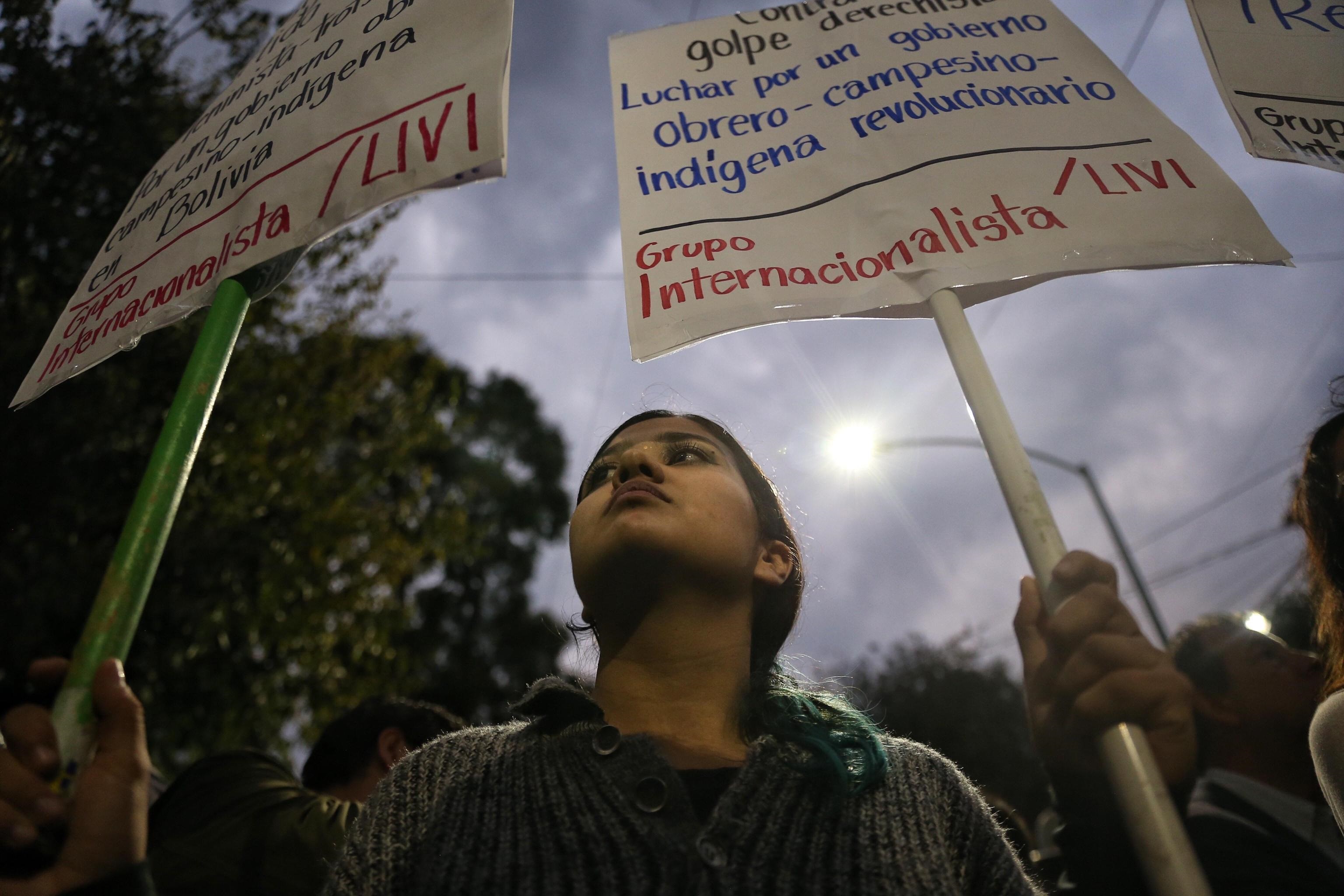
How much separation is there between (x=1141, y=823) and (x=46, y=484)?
6.21 metres

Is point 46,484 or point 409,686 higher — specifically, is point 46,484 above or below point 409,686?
above

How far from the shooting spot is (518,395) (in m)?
21.0

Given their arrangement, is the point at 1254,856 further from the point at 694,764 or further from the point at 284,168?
the point at 284,168

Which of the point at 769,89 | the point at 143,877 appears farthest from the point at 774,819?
the point at 769,89

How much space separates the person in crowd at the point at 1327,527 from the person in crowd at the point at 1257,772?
464mm

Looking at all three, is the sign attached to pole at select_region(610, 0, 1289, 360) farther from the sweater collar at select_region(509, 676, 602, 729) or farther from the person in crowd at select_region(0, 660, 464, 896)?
the person in crowd at select_region(0, 660, 464, 896)

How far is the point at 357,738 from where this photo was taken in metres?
3.01

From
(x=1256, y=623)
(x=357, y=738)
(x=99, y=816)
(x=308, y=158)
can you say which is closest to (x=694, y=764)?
(x=99, y=816)

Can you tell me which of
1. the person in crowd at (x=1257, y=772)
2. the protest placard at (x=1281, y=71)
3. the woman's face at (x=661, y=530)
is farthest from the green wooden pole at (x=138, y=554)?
the protest placard at (x=1281, y=71)

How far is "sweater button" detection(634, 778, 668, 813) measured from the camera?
4.00 ft

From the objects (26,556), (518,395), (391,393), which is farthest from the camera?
(518,395)

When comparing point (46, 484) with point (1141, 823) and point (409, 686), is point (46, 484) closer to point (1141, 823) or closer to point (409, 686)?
point (409, 686)

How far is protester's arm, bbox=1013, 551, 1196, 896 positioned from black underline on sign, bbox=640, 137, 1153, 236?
3.33 feet

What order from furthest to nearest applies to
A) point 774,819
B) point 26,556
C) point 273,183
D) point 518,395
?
point 518,395, point 26,556, point 273,183, point 774,819
